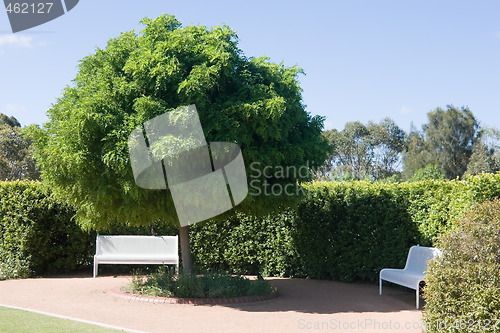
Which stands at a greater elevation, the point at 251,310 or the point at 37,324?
the point at 37,324

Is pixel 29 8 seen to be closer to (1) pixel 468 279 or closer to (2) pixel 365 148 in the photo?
(1) pixel 468 279

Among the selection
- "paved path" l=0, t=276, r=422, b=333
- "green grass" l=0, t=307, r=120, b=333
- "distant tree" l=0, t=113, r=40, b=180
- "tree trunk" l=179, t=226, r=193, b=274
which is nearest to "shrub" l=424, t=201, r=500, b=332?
"paved path" l=0, t=276, r=422, b=333

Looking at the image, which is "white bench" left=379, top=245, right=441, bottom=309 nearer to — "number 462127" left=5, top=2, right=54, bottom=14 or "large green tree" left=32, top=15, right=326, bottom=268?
"large green tree" left=32, top=15, right=326, bottom=268

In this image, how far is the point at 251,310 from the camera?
847 centimetres

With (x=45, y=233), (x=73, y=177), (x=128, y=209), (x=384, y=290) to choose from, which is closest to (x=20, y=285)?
(x=45, y=233)

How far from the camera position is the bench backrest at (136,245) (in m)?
13.0

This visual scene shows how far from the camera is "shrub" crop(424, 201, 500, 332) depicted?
5.95 m

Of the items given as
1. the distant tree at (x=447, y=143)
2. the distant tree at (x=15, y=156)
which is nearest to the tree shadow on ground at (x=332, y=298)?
the distant tree at (x=15, y=156)

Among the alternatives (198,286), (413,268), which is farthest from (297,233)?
(198,286)

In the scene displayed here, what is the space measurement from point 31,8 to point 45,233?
6.54 m

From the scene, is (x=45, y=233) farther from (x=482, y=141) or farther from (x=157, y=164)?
(x=482, y=141)

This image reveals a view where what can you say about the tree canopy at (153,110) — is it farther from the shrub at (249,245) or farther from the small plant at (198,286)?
the shrub at (249,245)

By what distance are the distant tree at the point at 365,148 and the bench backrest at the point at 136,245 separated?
39367mm

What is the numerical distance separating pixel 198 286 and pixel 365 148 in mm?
44225
